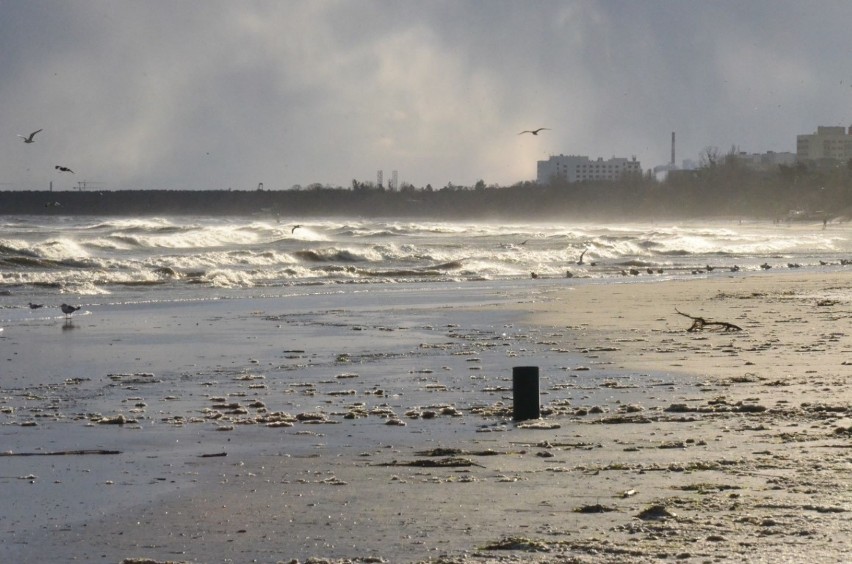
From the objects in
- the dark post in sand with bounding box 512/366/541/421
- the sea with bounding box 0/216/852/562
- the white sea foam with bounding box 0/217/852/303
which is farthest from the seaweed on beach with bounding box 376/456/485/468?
the white sea foam with bounding box 0/217/852/303

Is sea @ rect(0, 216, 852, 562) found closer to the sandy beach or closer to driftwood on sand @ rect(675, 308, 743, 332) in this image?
the sandy beach

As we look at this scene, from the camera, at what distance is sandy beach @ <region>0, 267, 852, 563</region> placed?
5449mm

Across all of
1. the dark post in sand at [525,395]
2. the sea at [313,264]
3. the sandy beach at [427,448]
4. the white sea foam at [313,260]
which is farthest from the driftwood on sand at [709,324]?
the white sea foam at [313,260]

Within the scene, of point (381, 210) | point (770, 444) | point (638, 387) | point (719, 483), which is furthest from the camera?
point (381, 210)

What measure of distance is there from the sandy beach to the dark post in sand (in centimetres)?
12

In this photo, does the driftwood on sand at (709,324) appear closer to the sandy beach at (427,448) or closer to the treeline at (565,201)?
the sandy beach at (427,448)

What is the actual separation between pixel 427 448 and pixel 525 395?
47.9 inches

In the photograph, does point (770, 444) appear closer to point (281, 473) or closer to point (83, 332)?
point (281, 473)

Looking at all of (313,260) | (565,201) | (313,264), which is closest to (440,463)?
(313,264)

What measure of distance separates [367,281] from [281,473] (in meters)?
24.4

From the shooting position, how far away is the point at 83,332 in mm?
16672

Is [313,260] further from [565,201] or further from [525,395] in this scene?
[565,201]

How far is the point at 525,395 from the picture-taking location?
28.5ft

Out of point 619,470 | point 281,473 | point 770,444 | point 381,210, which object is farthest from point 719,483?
point 381,210
